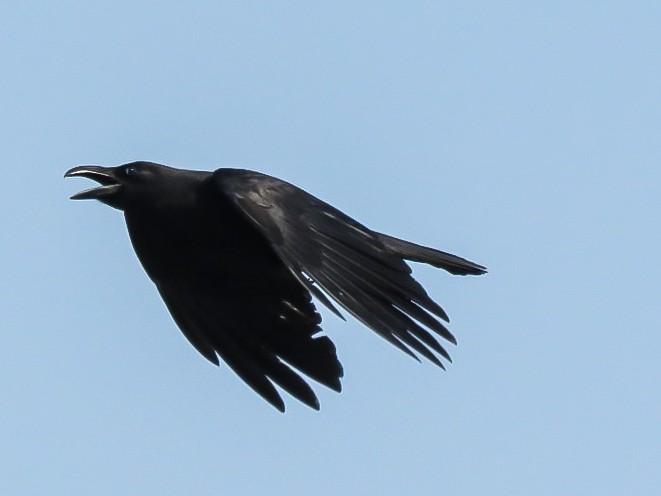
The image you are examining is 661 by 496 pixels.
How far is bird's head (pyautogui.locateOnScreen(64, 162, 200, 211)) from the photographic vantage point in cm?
1706

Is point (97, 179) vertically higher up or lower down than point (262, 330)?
higher up

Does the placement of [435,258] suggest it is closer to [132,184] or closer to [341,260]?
[341,260]

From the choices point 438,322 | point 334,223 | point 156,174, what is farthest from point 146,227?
point 438,322

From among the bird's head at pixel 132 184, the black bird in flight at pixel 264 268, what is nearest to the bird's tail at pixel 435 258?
the black bird in flight at pixel 264 268

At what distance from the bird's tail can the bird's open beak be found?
216cm

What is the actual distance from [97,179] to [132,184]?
342 millimetres

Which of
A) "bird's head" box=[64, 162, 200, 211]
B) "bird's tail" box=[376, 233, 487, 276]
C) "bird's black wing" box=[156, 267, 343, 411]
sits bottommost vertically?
"bird's black wing" box=[156, 267, 343, 411]

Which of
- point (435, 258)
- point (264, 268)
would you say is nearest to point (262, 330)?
point (264, 268)

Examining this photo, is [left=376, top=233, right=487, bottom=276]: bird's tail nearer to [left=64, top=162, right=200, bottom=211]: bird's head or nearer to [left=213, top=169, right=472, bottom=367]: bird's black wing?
[left=213, top=169, right=472, bottom=367]: bird's black wing

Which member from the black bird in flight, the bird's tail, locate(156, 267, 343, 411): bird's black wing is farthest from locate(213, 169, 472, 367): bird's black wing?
locate(156, 267, 343, 411): bird's black wing

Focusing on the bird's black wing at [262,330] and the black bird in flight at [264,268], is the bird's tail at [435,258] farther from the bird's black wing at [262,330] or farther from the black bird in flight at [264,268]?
the bird's black wing at [262,330]

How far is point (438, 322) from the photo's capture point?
1565cm

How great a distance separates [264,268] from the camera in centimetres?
1712

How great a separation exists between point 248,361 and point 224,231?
140cm
